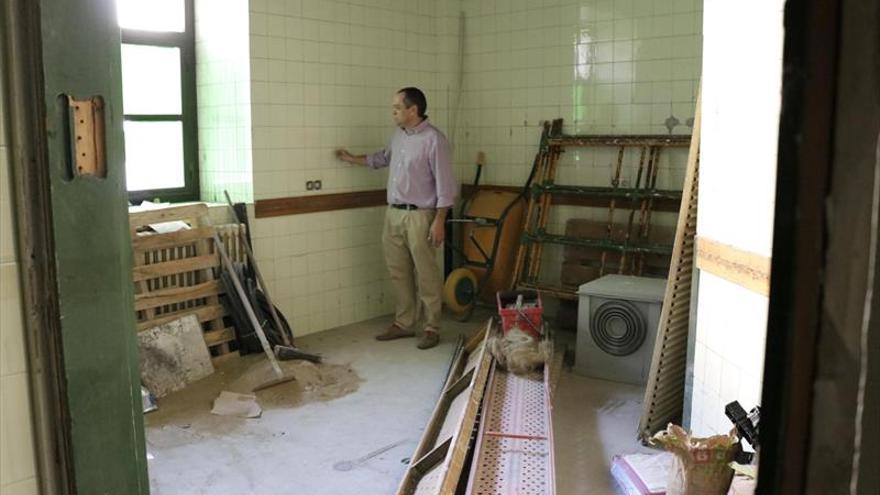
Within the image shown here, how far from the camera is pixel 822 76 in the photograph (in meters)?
0.51

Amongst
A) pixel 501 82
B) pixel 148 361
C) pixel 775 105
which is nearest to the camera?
pixel 775 105

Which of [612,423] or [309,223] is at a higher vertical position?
[309,223]

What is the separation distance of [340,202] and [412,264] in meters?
0.72

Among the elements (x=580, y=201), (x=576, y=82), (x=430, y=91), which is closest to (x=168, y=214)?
(x=430, y=91)

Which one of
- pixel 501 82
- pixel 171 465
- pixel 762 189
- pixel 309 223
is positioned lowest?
pixel 171 465

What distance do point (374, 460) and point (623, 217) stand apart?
3019mm

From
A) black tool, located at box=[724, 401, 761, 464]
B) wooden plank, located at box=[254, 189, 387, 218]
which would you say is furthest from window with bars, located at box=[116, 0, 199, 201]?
black tool, located at box=[724, 401, 761, 464]

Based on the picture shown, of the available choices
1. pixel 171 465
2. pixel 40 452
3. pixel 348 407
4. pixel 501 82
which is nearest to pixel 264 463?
pixel 171 465

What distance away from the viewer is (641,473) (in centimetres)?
304

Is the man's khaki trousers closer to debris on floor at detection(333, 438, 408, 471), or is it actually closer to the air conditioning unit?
the air conditioning unit

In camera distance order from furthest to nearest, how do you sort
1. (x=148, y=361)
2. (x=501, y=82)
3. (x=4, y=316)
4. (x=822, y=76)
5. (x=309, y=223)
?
1. (x=501, y=82)
2. (x=309, y=223)
3. (x=148, y=361)
4. (x=4, y=316)
5. (x=822, y=76)

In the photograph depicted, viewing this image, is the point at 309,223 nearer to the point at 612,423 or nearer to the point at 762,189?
the point at 612,423

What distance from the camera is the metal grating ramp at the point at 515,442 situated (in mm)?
2838

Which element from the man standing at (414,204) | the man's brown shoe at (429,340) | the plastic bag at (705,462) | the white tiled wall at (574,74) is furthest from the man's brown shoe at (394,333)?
the plastic bag at (705,462)
